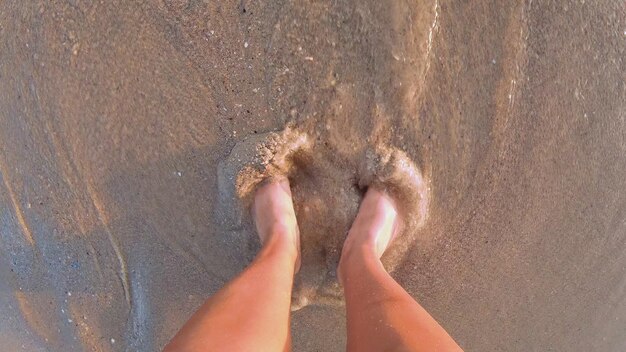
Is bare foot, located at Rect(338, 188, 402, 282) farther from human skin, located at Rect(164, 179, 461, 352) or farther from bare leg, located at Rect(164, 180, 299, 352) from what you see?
bare leg, located at Rect(164, 180, 299, 352)

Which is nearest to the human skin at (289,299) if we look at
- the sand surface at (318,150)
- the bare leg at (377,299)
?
the bare leg at (377,299)

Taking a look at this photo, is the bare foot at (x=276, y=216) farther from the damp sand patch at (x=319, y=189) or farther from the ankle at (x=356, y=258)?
the ankle at (x=356, y=258)

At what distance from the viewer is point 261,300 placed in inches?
49.5

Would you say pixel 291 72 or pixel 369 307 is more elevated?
pixel 291 72

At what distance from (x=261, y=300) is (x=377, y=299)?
306mm

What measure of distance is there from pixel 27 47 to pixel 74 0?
0.21m

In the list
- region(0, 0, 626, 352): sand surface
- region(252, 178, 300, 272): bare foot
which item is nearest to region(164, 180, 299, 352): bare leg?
region(252, 178, 300, 272): bare foot

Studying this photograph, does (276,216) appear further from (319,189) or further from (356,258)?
(356,258)

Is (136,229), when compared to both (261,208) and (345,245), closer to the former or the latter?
(261,208)

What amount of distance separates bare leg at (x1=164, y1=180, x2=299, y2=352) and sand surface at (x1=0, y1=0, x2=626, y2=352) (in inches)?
5.1

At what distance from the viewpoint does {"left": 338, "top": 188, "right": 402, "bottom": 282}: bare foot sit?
1471 millimetres

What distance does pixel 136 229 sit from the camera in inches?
64.3

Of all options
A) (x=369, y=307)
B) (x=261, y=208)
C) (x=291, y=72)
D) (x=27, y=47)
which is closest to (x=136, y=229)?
(x=261, y=208)

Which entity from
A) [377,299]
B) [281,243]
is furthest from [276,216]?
[377,299]
